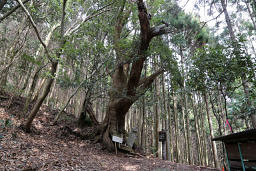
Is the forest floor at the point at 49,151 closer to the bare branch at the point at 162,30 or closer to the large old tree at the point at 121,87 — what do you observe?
the large old tree at the point at 121,87

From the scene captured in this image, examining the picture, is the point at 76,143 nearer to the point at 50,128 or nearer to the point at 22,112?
the point at 50,128

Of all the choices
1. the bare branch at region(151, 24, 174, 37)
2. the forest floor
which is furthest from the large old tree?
the forest floor

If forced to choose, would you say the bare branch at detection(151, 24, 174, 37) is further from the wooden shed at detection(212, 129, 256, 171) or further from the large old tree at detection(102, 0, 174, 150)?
the wooden shed at detection(212, 129, 256, 171)

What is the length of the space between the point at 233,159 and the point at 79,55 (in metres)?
6.77

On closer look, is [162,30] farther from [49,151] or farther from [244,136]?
[49,151]

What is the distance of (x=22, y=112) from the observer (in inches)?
271

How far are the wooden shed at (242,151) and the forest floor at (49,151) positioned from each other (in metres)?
2.04

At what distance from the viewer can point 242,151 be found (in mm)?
3537

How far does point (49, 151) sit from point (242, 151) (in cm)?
511

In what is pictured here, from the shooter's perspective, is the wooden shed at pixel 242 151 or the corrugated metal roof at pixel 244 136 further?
the wooden shed at pixel 242 151

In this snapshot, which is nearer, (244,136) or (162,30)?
(244,136)

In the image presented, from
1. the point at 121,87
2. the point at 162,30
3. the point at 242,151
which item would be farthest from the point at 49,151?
the point at 162,30

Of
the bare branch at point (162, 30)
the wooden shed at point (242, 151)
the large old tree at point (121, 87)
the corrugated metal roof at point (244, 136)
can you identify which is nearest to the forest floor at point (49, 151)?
the large old tree at point (121, 87)

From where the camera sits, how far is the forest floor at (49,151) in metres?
3.63
